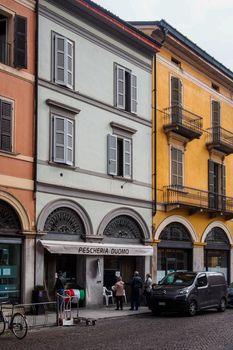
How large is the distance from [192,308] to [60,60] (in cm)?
1066

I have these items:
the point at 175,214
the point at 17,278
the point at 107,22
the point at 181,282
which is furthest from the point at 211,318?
the point at 107,22

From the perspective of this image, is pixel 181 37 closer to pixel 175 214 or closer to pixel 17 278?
pixel 175 214

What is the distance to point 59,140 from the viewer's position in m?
23.3

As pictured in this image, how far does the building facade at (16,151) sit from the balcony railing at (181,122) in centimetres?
978

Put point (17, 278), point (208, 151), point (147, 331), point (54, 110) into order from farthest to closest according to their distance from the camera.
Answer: point (208, 151), point (54, 110), point (17, 278), point (147, 331)

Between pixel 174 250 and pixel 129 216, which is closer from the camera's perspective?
pixel 129 216

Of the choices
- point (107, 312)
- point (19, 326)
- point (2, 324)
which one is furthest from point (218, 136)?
point (19, 326)

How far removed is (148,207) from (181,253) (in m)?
4.49

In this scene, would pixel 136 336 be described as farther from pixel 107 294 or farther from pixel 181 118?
pixel 181 118

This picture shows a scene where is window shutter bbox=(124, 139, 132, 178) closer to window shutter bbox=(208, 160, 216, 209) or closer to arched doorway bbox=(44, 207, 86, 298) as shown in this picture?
arched doorway bbox=(44, 207, 86, 298)

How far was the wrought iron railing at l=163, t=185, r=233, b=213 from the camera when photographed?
30.1 metres

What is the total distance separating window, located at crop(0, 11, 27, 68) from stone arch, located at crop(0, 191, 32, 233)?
15.1 ft

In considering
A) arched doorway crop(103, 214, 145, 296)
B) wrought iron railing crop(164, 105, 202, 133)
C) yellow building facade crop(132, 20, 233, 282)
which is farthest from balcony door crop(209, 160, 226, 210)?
arched doorway crop(103, 214, 145, 296)

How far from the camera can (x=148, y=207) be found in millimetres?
28875
